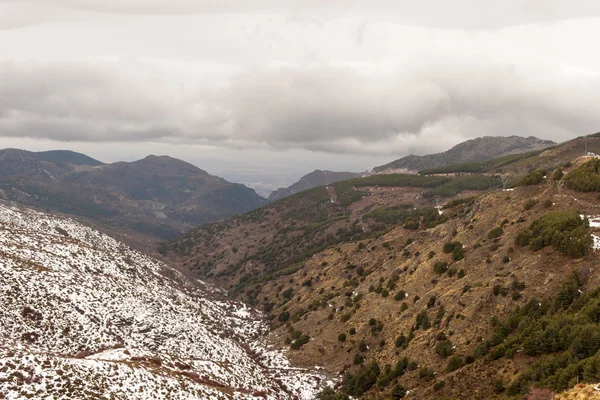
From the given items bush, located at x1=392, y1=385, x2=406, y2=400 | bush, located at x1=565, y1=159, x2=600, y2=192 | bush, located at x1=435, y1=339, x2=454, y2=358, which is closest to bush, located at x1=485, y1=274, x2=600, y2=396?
bush, located at x1=435, y1=339, x2=454, y2=358

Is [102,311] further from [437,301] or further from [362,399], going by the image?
[437,301]

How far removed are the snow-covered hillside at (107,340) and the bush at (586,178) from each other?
6410 centimetres

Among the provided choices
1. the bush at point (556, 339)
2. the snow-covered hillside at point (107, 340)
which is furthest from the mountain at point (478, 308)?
the snow-covered hillside at point (107, 340)

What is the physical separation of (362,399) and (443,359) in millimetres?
13990

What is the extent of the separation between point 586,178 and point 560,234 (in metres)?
24.6

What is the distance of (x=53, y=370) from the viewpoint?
3659 centimetres

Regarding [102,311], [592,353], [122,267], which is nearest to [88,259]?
[122,267]

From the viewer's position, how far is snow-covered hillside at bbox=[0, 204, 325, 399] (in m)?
37.4

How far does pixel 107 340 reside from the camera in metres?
55.5

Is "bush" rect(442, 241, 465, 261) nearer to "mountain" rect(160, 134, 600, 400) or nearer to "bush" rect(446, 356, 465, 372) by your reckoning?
"mountain" rect(160, 134, 600, 400)

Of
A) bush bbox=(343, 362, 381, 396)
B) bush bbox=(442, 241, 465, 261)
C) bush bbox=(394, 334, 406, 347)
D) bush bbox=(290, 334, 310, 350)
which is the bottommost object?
bush bbox=(290, 334, 310, 350)

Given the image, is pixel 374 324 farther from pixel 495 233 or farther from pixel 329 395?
pixel 495 233

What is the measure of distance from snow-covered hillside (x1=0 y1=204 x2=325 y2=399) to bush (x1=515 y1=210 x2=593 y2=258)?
4541cm

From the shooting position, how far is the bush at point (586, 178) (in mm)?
68406
